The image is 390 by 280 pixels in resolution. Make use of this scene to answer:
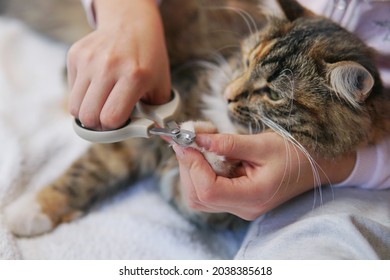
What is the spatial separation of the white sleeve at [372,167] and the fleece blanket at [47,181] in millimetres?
256

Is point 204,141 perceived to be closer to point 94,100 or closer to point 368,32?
point 94,100

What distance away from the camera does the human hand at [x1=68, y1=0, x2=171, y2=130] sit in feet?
2.35

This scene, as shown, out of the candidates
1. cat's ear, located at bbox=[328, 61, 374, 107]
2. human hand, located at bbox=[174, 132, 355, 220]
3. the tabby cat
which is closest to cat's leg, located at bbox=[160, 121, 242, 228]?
the tabby cat

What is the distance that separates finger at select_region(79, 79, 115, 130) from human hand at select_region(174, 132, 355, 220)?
5.6 inches

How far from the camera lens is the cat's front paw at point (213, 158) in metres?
0.70

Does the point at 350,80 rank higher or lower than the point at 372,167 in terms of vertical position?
higher

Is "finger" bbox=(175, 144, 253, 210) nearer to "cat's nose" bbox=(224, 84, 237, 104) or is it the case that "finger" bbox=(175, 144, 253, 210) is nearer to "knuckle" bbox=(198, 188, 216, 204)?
"knuckle" bbox=(198, 188, 216, 204)

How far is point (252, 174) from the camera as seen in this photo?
729 mm

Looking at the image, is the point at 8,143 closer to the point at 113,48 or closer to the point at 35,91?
the point at 35,91

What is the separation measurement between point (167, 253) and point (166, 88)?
11.9 inches

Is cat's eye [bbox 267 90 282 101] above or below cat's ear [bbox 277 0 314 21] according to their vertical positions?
below

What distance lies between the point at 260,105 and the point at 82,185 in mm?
429

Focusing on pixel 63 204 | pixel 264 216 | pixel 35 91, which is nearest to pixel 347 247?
pixel 264 216

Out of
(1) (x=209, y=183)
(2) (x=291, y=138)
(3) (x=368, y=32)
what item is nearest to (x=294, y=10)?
(3) (x=368, y=32)
